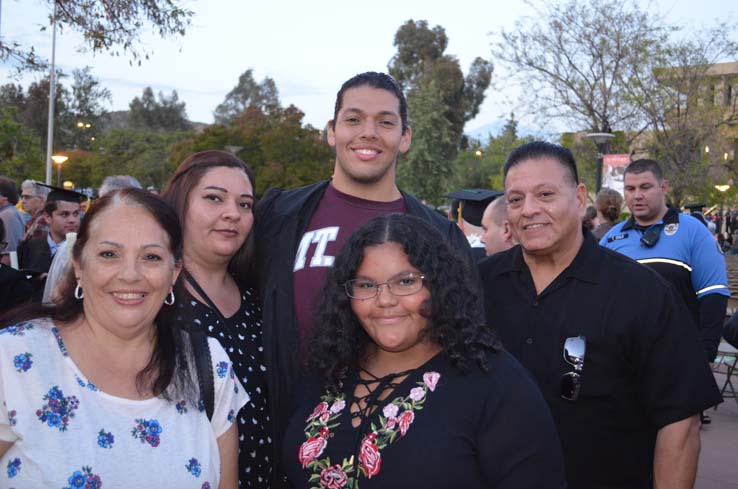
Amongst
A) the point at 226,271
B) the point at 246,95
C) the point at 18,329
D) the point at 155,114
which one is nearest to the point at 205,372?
the point at 18,329

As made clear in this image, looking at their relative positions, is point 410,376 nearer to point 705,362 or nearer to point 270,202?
point 705,362

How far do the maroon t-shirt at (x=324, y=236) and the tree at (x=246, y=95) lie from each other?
80.7 meters

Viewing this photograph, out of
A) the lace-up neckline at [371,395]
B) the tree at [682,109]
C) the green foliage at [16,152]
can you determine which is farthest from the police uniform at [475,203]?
the green foliage at [16,152]

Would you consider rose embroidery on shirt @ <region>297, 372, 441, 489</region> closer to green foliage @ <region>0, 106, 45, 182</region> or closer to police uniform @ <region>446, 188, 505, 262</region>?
police uniform @ <region>446, 188, 505, 262</region>

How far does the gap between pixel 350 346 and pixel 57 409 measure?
39.1 inches

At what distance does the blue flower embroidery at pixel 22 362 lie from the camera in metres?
2.19

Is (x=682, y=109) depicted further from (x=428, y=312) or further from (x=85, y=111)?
(x=85, y=111)

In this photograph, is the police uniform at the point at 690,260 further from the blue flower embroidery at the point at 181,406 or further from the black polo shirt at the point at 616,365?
the blue flower embroidery at the point at 181,406

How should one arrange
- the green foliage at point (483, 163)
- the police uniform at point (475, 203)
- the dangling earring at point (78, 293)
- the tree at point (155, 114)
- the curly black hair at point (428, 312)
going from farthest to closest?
the tree at point (155, 114), the green foliage at point (483, 163), the police uniform at point (475, 203), the dangling earring at point (78, 293), the curly black hair at point (428, 312)

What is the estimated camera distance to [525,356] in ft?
9.53

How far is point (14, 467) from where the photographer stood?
6.99 feet

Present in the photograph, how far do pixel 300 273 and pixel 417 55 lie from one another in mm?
48975

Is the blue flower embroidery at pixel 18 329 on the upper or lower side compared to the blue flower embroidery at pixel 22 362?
upper

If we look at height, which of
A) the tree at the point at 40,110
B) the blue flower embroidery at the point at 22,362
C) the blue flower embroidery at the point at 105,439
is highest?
the tree at the point at 40,110
